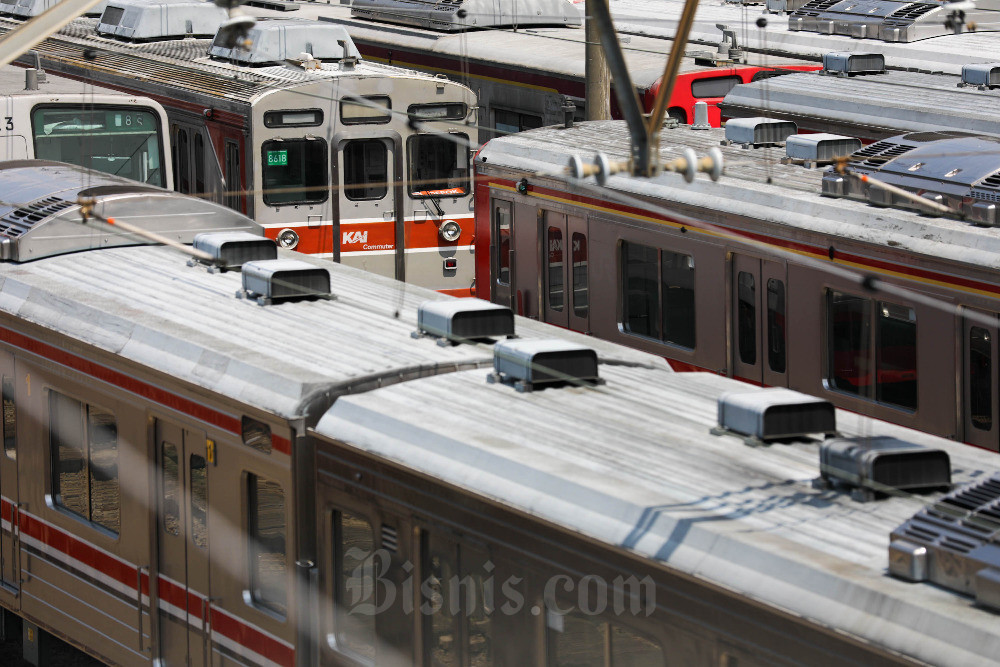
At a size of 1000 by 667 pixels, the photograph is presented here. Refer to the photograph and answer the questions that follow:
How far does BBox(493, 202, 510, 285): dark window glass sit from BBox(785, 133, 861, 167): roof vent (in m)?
2.87

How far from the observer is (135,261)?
33.0 feet

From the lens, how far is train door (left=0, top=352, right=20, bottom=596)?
9617 millimetres

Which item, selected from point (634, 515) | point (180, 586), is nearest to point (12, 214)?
point (180, 586)

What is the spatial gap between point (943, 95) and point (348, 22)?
11034 millimetres

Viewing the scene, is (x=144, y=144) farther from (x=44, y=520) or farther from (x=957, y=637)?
(x=957, y=637)

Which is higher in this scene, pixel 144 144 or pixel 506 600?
pixel 144 144

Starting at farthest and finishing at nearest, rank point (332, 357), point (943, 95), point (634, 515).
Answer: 1. point (943, 95)
2. point (332, 357)
3. point (634, 515)

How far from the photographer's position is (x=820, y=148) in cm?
1141

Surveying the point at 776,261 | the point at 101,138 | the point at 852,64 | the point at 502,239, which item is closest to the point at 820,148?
the point at 776,261

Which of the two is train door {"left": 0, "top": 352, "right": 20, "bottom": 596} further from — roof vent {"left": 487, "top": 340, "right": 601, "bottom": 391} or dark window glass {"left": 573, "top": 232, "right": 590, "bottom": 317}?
dark window glass {"left": 573, "top": 232, "right": 590, "bottom": 317}

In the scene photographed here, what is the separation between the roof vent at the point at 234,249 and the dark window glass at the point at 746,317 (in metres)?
3.08

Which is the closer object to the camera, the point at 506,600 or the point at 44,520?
the point at 506,600

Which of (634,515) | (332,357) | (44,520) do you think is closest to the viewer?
(634,515)

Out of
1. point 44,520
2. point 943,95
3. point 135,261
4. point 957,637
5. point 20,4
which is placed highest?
point 20,4
